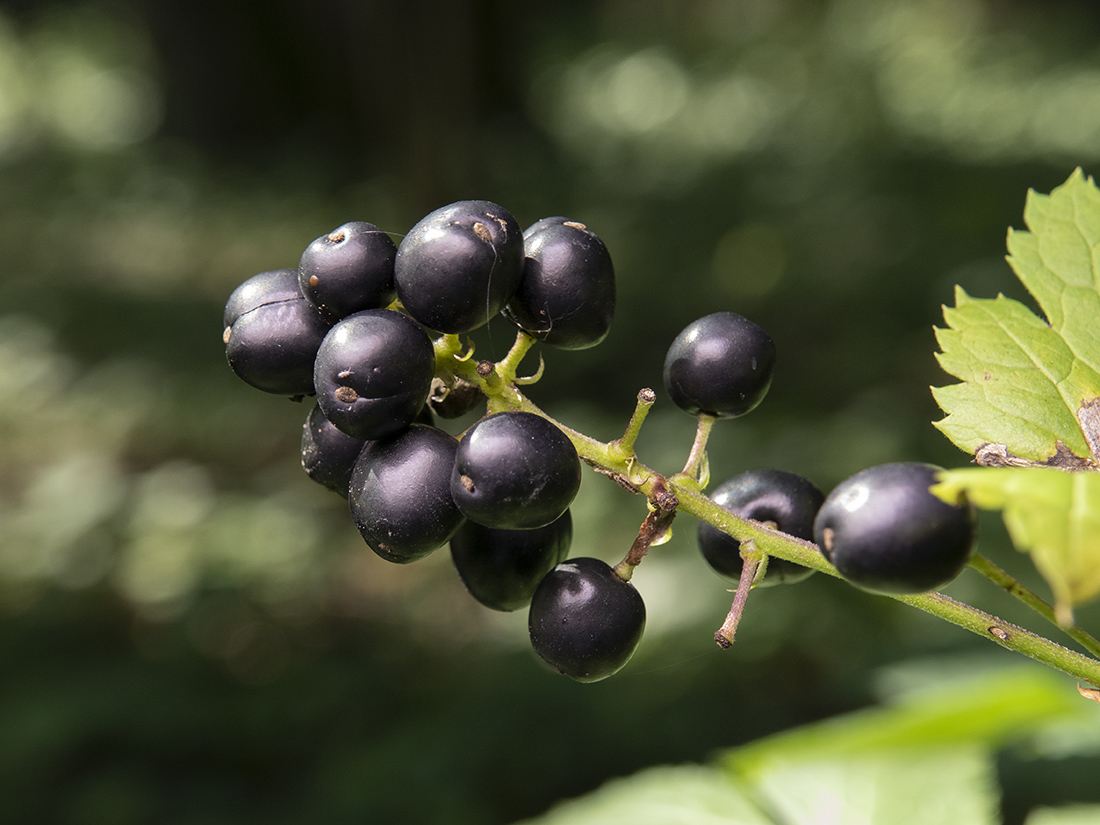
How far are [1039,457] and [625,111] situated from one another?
15.9m

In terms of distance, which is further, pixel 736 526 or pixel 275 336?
pixel 275 336

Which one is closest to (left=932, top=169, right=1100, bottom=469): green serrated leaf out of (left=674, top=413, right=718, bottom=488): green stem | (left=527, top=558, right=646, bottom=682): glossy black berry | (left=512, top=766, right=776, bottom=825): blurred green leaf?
(left=674, top=413, right=718, bottom=488): green stem

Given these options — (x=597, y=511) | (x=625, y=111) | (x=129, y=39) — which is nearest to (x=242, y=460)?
(x=597, y=511)

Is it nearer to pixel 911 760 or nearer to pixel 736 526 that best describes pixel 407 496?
pixel 736 526

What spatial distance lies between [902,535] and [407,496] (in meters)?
0.69

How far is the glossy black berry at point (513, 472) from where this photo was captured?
130 cm

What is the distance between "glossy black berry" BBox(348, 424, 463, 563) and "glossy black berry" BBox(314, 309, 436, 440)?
4cm

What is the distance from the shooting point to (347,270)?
4.72 ft

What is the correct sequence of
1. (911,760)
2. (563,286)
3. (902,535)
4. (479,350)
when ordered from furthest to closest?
(479,350), (911,760), (563,286), (902,535)

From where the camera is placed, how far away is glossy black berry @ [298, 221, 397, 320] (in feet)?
4.68

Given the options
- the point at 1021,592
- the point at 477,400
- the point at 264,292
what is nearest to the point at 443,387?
the point at 477,400

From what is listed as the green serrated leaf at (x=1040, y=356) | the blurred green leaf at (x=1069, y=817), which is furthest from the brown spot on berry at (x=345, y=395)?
the blurred green leaf at (x=1069, y=817)

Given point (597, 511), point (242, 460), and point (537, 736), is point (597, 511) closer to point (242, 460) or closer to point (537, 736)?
point (537, 736)

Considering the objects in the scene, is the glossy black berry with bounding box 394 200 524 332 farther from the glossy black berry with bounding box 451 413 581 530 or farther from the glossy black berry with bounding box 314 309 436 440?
the glossy black berry with bounding box 451 413 581 530
